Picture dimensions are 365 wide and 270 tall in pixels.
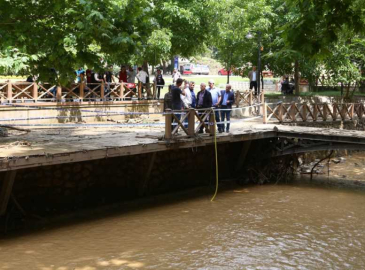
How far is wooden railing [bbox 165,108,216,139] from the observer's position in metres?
14.1

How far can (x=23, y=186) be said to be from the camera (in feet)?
41.9

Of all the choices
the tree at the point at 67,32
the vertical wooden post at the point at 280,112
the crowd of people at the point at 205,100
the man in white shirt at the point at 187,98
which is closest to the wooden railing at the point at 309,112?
the vertical wooden post at the point at 280,112

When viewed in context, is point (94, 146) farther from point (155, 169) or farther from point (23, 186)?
point (155, 169)

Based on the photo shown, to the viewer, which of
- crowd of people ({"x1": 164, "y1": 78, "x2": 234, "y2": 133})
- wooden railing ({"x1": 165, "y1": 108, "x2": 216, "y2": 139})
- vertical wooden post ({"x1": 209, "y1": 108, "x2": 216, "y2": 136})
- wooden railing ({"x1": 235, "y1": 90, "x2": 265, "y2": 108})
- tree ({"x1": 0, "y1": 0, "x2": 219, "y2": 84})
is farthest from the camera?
wooden railing ({"x1": 235, "y1": 90, "x2": 265, "y2": 108})

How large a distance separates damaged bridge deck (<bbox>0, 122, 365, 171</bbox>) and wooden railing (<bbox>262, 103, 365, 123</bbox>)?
2.04 metres

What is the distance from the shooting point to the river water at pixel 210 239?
34.6 feet

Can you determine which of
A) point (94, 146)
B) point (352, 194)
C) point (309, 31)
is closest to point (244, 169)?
point (352, 194)

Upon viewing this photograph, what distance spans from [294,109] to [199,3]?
21.0 feet

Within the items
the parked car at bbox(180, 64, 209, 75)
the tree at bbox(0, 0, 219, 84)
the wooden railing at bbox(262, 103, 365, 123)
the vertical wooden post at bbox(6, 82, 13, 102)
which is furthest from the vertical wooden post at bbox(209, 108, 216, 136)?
the parked car at bbox(180, 64, 209, 75)

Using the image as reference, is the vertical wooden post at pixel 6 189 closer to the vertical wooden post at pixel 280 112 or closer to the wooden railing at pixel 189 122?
the wooden railing at pixel 189 122

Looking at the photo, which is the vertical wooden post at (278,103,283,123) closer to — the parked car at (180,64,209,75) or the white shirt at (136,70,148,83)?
the white shirt at (136,70,148,83)

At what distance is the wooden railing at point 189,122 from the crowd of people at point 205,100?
0.28m

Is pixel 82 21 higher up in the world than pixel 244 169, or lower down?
higher up

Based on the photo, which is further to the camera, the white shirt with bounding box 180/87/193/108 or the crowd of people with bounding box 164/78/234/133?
the white shirt with bounding box 180/87/193/108
